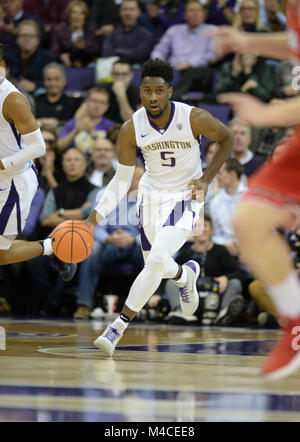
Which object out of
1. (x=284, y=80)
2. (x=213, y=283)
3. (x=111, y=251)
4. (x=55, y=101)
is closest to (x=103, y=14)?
(x=55, y=101)

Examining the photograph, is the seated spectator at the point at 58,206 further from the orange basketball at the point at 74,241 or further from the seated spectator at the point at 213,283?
the orange basketball at the point at 74,241

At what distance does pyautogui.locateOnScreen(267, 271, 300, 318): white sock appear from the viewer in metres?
3.52

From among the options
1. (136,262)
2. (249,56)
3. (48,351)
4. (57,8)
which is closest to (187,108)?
(48,351)

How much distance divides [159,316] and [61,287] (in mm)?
1380

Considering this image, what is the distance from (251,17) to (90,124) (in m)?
2.56

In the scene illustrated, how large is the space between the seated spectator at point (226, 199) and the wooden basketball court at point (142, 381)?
245cm

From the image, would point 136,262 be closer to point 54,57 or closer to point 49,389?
point 54,57

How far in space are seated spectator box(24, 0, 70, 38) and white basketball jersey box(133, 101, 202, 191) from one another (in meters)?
7.75

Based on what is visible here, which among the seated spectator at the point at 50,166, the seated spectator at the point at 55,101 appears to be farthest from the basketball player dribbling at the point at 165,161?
the seated spectator at the point at 55,101

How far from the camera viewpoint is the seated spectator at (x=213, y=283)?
9.20 m

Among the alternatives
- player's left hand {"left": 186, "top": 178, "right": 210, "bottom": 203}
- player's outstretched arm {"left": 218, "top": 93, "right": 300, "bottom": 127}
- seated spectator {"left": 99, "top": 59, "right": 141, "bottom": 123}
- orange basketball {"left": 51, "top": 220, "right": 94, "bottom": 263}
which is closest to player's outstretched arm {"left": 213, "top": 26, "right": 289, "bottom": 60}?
player's outstretched arm {"left": 218, "top": 93, "right": 300, "bottom": 127}

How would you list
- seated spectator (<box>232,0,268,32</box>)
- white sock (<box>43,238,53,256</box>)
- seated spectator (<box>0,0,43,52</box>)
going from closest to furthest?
white sock (<box>43,238,53,256</box>)
seated spectator (<box>232,0,268,32</box>)
seated spectator (<box>0,0,43,52</box>)

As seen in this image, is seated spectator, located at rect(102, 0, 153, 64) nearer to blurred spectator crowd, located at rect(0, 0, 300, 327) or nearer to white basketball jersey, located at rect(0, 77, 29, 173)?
blurred spectator crowd, located at rect(0, 0, 300, 327)

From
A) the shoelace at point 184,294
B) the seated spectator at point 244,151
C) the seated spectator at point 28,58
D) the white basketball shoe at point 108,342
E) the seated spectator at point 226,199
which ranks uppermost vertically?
the seated spectator at point 28,58
